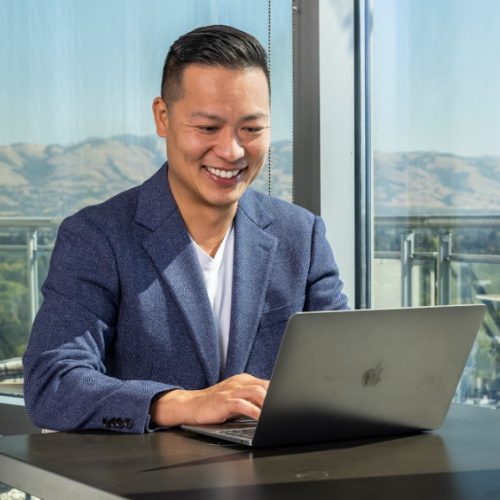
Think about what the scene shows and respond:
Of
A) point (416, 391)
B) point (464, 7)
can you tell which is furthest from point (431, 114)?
point (416, 391)

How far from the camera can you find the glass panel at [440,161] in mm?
2600

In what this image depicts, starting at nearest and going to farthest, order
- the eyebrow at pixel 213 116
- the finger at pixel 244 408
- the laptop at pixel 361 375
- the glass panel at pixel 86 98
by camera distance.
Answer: the laptop at pixel 361 375 → the finger at pixel 244 408 → the eyebrow at pixel 213 116 → the glass panel at pixel 86 98

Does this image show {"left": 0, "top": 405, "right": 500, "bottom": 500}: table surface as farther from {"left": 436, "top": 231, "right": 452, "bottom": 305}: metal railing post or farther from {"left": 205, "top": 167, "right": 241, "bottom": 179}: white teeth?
{"left": 436, "top": 231, "right": 452, "bottom": 305}: metal railing post

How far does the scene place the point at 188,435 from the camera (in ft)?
4.90

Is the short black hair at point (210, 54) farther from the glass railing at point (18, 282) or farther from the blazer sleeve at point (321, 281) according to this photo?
the glass railing at point (18, 282)

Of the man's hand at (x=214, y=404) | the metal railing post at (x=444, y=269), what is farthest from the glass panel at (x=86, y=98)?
the man's hand at (x=214, y=404)

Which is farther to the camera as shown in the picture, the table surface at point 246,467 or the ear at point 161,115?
the ear at point 161,115

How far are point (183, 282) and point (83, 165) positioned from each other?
4.82 feet

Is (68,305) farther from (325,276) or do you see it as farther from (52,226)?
(52,226)

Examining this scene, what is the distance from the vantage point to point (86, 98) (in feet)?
10.5

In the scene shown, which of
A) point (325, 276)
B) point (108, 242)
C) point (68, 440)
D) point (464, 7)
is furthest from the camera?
point (464, 7)

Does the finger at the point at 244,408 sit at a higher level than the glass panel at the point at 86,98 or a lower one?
lower

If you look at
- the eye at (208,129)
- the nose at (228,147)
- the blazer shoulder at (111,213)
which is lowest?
the blazer shoulder at (111,213)

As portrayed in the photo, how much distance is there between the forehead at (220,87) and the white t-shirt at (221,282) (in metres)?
0.30
